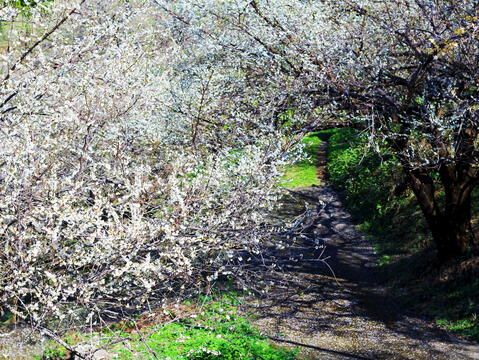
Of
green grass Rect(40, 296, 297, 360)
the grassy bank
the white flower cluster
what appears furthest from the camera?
the grassy bank

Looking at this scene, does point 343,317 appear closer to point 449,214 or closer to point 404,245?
point 449,214

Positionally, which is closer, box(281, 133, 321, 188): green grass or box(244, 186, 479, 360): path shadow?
box(244, 186, 479, 360): path shadow

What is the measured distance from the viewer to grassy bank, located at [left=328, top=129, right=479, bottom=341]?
8.78m

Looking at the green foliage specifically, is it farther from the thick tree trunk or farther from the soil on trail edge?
the thick tree trunk

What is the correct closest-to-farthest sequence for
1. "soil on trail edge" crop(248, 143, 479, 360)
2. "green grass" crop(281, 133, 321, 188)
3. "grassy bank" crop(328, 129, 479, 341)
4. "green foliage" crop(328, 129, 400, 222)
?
"soil on trail edge" crop(248, 143, 479, 360), "grassy bank" crop(328, 129, 479, 341), "green foliage" crop(328, 129, 400, 222), "green grass" crop(281, 133, 321, 188)

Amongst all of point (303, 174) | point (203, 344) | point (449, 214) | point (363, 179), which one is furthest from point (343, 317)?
point (303, 174)

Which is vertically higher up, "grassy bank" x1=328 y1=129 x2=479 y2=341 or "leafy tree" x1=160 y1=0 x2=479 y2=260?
"leafy tree" x1=160 y1=0 x2=479 y2=260

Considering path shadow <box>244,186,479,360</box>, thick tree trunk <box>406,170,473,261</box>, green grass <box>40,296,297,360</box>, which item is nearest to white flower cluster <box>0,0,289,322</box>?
green grass <box>40,296,297,360</box>

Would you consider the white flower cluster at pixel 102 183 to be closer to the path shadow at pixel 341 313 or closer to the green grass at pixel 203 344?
the green grass at pixel 203 344

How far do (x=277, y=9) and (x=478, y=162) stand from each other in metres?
4.44

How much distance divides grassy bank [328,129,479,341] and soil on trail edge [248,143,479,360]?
1.08ft

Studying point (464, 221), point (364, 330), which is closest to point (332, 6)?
point (464, 221)

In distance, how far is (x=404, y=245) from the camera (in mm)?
12227

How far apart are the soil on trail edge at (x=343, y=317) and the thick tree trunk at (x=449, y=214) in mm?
1511
